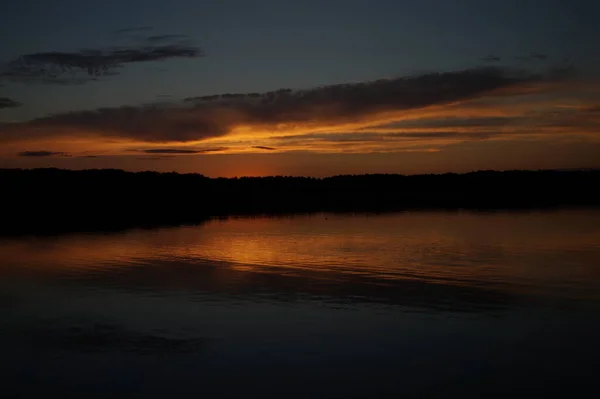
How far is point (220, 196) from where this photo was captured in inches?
3191

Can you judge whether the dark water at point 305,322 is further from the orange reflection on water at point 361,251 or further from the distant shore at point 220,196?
the distant shore at point 220,196

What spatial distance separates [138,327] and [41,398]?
12.2 feet

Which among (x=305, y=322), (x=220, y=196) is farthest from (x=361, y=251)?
(x=220, y=196)

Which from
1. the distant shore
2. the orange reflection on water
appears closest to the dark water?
the orange reflection on water

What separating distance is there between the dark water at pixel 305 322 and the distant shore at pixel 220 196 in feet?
64.2

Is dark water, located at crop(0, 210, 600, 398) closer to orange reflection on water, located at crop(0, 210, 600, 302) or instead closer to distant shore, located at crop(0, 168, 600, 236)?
orange reflection on water, located at crop(0, 210, 600, 302)

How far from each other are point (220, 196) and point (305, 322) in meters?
68.5

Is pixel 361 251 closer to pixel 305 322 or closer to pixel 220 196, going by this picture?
pixel 305 322

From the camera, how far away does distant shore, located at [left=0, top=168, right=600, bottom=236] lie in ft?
164

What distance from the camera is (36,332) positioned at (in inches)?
515

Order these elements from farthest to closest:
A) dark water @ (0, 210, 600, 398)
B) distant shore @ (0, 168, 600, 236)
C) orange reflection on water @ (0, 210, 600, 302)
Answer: distant shore @ (0, 168, 600, 236) < orange reflection on water @ (0, 210, 600, 302) < dark water @ (0, 210, 600, 398)

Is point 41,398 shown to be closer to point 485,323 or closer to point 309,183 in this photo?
point 485,323

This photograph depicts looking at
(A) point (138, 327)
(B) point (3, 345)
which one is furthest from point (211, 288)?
(B) point (3, 345)

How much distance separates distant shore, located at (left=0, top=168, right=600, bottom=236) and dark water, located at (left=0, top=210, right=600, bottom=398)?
19578 millimetres
